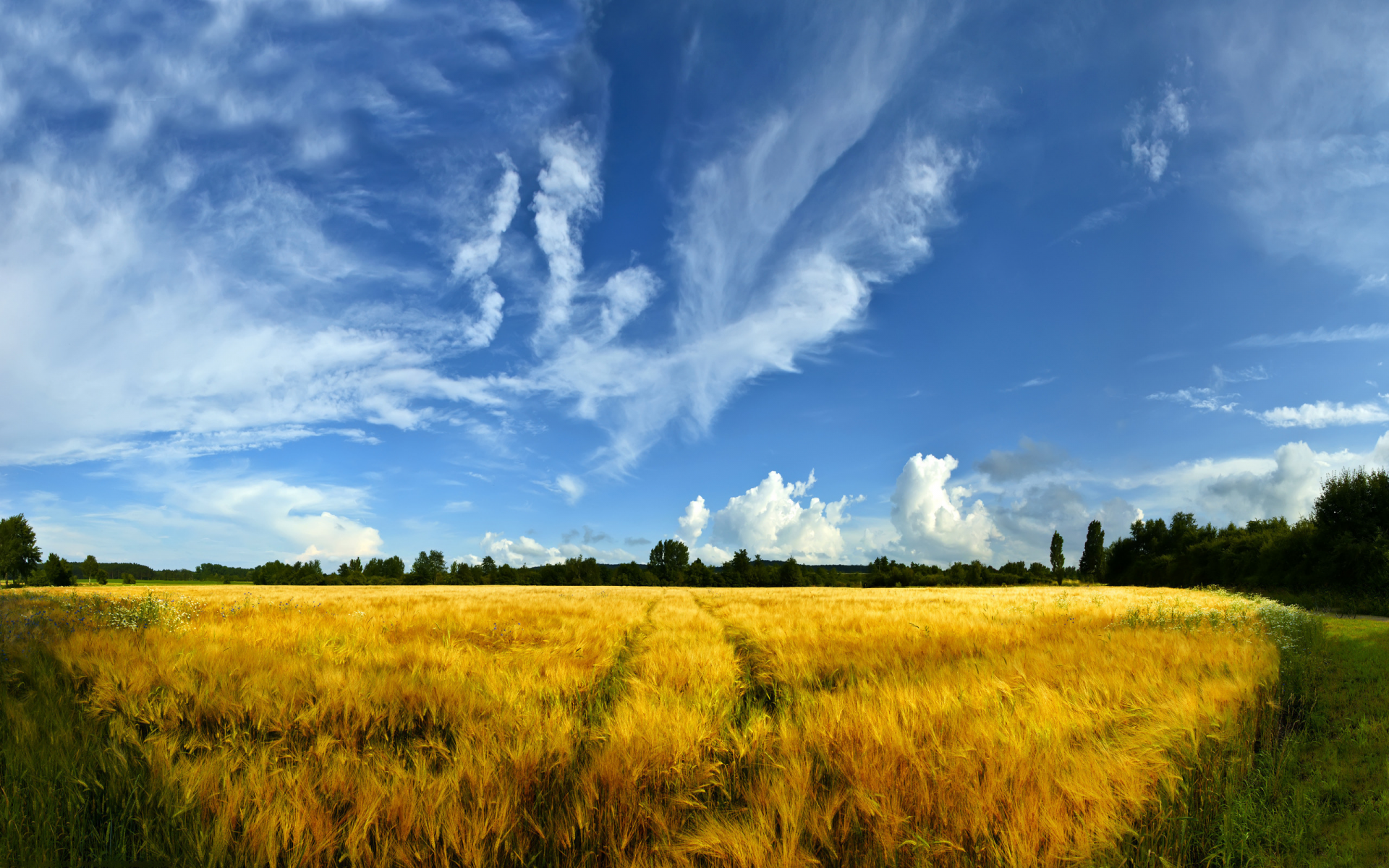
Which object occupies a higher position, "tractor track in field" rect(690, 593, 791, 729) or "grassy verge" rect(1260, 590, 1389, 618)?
"tractor track in field" rect(690, 593, 791, 729)

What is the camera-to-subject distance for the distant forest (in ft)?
100

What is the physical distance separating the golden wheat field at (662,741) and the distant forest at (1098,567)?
36857 mm

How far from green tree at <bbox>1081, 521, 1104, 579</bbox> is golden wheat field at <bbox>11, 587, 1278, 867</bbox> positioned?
269 ft

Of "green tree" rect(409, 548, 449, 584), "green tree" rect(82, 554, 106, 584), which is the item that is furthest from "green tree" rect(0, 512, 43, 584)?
"green tree" rect(409, 548, 449, 584)

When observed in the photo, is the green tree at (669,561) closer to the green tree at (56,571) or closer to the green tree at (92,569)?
the green tree at (56,571)

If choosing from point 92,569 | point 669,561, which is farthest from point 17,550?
point 669,561

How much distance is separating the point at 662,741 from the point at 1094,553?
90.2 m

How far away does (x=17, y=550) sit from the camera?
2876 inches

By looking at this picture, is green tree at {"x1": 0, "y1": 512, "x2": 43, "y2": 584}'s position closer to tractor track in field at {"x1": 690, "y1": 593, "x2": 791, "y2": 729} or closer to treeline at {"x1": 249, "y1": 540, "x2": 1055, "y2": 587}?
treeline at {"x1": 249, "y1": 540, "x2": 1055, "y2": 587}

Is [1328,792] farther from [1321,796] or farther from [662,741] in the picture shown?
[662,741]

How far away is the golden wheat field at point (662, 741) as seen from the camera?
2.74 m

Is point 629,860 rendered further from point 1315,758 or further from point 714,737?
point 1315,758

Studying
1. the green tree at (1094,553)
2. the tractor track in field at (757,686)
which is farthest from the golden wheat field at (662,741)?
the green tree at (1094,553)

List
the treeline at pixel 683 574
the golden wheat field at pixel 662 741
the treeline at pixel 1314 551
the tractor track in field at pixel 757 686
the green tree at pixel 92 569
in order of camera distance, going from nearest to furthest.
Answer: the golden wheat field at pixel 662 741, the tractor track in field at pixel 757 686, the treeline at pixel 1314 551, the treeline at pixel 683 574, the green tree at pixel 92 569
